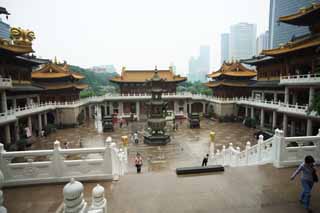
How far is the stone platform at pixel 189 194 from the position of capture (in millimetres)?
4816

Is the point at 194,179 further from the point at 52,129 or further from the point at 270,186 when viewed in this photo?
the point at 52,129

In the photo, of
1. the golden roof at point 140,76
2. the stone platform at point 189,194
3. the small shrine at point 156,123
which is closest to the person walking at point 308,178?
the stone platform at point 189,194

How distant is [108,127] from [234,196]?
70.6 ft

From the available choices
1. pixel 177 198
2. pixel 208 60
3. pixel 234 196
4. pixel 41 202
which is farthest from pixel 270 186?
pixel 208 60

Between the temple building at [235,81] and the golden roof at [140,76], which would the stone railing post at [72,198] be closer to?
the temple building at [235,81]

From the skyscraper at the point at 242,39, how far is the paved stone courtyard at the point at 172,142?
320 ft

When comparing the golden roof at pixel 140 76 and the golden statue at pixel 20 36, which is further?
the golden roof at pixel 140 76

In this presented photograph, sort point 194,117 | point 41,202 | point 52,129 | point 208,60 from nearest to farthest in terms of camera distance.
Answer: point 41,202, point 52,129, point 194,117, point 208,60

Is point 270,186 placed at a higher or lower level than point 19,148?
higher

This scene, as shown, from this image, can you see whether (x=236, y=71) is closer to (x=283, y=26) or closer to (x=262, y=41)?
(x=283, y=26)

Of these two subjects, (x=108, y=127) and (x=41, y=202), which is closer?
(x=41, y=202)

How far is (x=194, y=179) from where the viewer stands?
21.2 feet

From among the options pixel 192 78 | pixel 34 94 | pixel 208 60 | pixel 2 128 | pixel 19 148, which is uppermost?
pixel 208 60

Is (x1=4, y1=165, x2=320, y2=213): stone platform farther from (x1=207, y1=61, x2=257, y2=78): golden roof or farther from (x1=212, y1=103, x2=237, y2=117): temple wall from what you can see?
(x1=207, y1=61, x2=257, y2=78): golden roof
